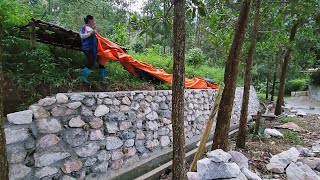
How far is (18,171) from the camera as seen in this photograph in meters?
2.63

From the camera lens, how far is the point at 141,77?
5.28 m

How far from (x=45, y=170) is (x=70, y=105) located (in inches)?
32.3

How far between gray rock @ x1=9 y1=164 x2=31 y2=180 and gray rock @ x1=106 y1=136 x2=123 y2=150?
1.15 metres

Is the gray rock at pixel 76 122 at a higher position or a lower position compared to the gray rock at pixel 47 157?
higher

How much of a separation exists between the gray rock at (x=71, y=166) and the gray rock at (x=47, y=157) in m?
0.10

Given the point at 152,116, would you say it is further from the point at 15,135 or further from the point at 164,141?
the point at 15,135

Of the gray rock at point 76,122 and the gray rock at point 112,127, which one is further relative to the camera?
the gray rock at point 112,127

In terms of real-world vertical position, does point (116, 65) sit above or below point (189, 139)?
above

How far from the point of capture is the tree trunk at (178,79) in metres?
2.41

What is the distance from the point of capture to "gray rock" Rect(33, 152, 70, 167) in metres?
2.80

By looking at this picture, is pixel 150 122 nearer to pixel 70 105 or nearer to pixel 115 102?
pixel 115 102

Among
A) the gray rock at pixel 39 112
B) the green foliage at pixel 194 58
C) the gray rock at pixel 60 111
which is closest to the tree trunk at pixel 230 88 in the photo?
the gray rock at pixel 60 111

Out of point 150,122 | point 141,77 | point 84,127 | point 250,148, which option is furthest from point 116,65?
point 250,148

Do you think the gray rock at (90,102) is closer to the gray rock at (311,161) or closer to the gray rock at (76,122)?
the gray rock at (76,122)
